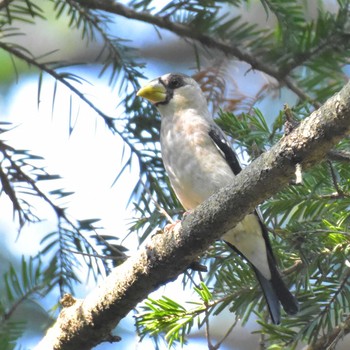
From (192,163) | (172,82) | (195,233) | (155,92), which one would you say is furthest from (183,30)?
(172,82)

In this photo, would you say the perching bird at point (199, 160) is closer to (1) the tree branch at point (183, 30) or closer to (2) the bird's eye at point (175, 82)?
(2) the bird's eye at point (175, 82)

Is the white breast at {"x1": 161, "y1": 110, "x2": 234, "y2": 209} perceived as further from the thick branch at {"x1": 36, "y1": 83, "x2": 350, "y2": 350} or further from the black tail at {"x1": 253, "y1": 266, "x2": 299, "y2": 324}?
the thick branch at {"x1": 36, "y1": 83, "x2": 350, "y2": 350}

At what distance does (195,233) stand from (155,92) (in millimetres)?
1522

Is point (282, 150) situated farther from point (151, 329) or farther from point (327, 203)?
point (151, 329)

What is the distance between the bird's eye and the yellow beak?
0.10m

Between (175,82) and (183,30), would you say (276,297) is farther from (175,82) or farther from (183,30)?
(175,82)

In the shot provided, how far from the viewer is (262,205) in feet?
8.18

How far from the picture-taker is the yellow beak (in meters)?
3.44

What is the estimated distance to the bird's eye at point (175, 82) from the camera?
3.81 meters

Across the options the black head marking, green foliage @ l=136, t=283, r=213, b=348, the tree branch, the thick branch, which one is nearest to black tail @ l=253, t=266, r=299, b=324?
green foliage @ l=136, t=283, r=213, b=348

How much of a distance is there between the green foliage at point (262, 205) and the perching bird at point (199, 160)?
0.24 m

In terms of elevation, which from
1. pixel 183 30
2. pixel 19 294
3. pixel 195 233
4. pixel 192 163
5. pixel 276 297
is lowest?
pixel 276 297

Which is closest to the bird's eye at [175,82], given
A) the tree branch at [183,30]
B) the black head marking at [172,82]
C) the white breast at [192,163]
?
the black head marking at [172,82]

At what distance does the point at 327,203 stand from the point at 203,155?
0.98 m
